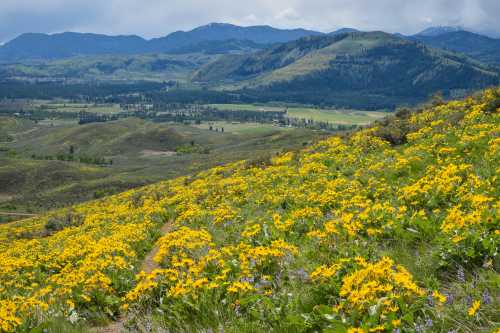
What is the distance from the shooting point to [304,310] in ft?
19.8

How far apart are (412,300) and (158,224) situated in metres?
13.6

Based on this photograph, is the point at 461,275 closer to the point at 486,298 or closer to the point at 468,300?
the point at 468,300

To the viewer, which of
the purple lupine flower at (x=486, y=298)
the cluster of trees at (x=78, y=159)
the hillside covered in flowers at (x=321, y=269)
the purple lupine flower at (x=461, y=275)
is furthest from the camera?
the cluster of trees at (x=78, y=159)

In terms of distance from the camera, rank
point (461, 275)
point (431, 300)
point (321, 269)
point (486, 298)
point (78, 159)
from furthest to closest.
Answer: point (78, 159) < point (321, 269) < point (461, 275) < point (431, 300) < point (486, 298)

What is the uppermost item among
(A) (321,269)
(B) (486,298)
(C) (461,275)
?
(B) (486,298)

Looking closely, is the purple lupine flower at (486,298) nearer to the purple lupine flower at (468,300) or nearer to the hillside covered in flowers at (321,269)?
the hillside covered in flowers at (321,269)

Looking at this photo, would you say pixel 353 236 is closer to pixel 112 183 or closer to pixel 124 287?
pixel 124 287

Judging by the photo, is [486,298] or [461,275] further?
[461,275]

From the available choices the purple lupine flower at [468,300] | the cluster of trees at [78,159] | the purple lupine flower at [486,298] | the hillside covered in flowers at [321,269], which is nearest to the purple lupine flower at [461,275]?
the hillside covered in flowers at [321,269]

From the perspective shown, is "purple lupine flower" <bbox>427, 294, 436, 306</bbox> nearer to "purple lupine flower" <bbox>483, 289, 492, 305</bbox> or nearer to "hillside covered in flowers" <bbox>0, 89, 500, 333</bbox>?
"hillside covered in flowers" <bbox>0, 89, 500, 333</bbox>

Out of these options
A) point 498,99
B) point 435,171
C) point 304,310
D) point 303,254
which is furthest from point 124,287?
point 498,99

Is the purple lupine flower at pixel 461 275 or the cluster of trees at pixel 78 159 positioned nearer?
the purple lupine flower at pixel 461 275

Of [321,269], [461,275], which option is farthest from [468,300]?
[321,269]

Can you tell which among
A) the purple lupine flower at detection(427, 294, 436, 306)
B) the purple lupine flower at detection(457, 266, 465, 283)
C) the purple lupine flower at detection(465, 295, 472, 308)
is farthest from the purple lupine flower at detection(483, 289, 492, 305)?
the purple lupine flower at detection(457, 266, 465, 283)
